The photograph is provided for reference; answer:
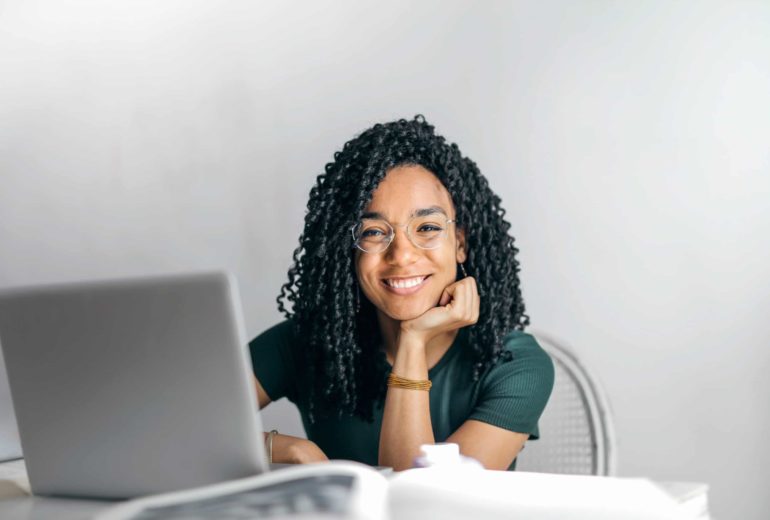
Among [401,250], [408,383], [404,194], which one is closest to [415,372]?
[408,383]

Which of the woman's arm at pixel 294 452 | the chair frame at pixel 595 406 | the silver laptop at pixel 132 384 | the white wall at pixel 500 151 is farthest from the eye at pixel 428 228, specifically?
the silver laptop at pixel 132 384

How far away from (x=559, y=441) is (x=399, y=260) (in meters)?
0.52

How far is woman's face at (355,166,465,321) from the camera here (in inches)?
69.6

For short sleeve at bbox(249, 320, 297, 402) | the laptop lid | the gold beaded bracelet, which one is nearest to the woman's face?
the gold beaded bracelet

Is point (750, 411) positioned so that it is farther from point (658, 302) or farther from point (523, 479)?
point (523, 479)

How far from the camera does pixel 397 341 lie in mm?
1835

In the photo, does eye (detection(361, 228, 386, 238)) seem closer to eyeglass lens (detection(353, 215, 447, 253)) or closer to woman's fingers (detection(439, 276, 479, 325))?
eyeglass lens (detection(353, 215, 447, 253))

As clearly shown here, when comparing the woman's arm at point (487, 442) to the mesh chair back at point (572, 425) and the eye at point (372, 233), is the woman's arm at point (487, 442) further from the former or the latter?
the eye at point (372, 233)

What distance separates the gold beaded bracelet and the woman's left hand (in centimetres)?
9

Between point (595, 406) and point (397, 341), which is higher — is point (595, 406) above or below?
below

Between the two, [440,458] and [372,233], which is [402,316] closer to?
[372,233]

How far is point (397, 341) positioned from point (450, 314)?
142 mm

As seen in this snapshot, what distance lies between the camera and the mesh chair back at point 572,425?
1.82 m

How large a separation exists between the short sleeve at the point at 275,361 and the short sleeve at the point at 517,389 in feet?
1.36
